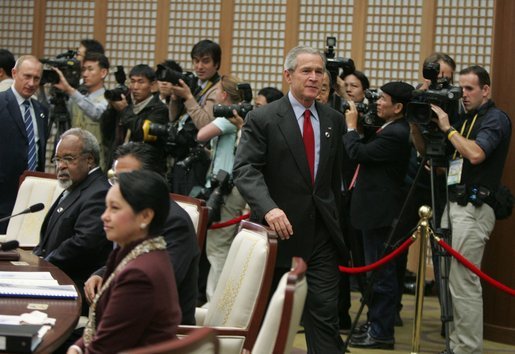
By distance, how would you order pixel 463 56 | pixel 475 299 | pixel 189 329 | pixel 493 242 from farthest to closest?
pixel 463 56, pixel 493 242, pixel 475 299, pixel 189 329

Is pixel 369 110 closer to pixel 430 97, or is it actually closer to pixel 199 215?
pixel 430 97

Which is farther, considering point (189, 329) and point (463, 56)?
point (463, 56)

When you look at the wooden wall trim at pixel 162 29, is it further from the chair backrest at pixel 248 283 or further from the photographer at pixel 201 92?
the chair backrest at pixel 248 283

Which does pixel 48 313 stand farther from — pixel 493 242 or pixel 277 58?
pixel 277 58

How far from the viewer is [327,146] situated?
457 centimetres

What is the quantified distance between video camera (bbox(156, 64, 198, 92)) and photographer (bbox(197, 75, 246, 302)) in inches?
10.5

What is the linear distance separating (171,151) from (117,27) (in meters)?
2.66

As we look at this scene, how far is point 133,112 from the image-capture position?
702cm

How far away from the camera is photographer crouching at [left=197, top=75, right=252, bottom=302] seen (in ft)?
21.4

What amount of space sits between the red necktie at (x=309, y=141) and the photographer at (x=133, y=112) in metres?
2.44

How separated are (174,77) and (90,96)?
102 centimetres

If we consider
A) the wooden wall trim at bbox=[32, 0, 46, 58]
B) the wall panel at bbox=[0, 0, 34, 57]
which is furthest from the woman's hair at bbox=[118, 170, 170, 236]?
the wall panel at bbox=[0, 0, 34, 57]

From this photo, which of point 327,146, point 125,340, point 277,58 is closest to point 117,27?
point 277,58

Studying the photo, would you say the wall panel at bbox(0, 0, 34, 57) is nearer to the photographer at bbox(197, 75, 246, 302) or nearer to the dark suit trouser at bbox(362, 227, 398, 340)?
the photographer at bbox(197, 75, 246, 302)
